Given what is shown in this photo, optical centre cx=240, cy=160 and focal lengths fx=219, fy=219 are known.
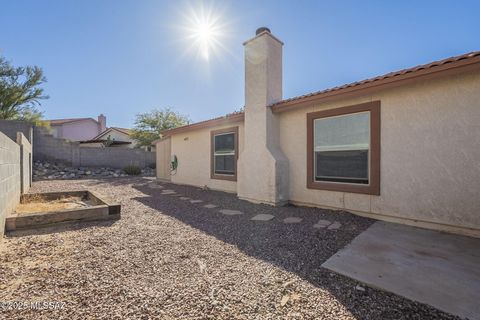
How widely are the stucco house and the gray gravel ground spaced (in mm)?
1065

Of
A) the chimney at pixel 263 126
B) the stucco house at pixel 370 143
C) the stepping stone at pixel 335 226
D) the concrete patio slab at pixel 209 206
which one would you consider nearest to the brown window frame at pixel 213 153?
the stucco house at pixel 370 143

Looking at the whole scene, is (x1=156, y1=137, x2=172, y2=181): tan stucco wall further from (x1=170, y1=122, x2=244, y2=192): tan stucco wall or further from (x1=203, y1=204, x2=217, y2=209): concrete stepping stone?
(x1=203, y1=204, x2=217, y2=209): concrete stepping stone

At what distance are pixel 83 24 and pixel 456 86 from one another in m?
10.8

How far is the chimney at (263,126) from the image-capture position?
19.1 feet

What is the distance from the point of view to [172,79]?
11555 millimetres

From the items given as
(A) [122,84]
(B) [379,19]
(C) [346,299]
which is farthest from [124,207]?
(A) [122,84]

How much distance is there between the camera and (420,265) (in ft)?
8.27

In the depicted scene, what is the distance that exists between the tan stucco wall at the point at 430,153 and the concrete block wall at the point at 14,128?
638 inches

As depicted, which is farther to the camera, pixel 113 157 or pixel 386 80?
pixel 113 157

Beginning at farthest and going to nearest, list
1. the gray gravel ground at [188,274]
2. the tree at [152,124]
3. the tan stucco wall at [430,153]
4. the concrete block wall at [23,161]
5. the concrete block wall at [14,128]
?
the tree at [152,124]
the concrete block wall at [14,128]
the concrete block wall at [23,161]
the tan stucco wall at [430,153]
the gray gravel ground at [188,274]

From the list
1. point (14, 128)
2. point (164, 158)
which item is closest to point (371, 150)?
point (164, 158)

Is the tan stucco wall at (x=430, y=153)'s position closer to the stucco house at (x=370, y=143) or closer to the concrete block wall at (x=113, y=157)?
the stucco house at (x=370, y=143)

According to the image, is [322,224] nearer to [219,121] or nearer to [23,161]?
[219,121]

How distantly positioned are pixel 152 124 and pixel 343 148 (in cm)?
2136
